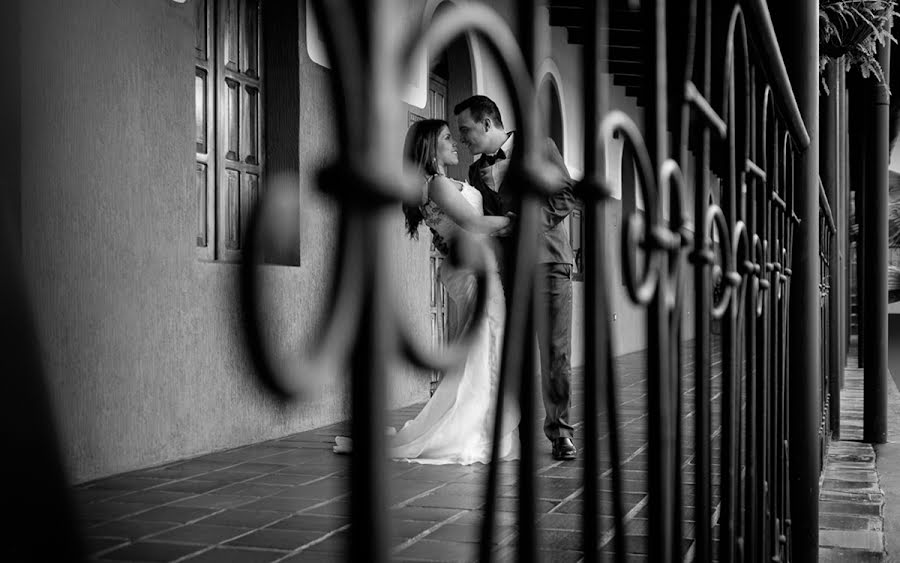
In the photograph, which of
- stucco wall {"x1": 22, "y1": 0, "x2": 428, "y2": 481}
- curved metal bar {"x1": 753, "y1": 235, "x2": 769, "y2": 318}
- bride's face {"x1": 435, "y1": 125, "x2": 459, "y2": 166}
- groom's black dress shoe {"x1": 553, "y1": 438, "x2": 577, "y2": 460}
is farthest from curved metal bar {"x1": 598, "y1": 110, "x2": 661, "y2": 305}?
groom's black dress shoe {"x1": 553, "y1": 438, "x2": 577, "y2": 460}

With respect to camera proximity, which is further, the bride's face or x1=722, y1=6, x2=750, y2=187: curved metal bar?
the bride's face

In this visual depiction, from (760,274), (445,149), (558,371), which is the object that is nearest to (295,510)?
(445,149)

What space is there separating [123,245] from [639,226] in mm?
4186

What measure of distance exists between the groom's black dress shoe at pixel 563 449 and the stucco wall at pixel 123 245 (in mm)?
1662

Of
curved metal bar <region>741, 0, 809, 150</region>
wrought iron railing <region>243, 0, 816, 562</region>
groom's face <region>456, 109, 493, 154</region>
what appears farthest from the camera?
groom's face <region>456, 109, 493, 154</region>

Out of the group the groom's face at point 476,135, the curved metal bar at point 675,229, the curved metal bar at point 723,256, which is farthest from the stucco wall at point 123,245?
the curved metal bar at point 675,229

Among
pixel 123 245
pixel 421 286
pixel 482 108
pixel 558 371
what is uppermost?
pixel 482 108

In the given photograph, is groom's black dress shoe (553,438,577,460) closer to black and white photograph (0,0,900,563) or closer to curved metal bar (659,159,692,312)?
black and white photograph (0,0,900,563)

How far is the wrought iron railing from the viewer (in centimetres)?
44

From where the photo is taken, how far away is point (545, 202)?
779 millimetres

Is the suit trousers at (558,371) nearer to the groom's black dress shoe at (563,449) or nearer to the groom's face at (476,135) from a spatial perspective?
the groom's black dress shoe at (563,449)

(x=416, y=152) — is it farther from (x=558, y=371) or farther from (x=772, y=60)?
(x=558, y=371)

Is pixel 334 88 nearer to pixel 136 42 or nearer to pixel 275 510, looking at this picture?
pixel 275 510

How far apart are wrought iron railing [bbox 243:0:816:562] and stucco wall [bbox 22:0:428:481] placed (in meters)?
2.53
